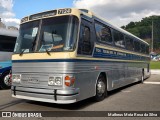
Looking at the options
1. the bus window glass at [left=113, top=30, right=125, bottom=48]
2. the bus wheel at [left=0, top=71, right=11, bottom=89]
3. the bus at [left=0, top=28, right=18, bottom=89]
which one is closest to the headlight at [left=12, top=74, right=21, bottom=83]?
the bus at [left=0, top=28, right=18, bottom=89]

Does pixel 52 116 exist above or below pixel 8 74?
below

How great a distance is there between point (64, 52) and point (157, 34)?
360 ft

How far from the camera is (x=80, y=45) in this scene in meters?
6.86

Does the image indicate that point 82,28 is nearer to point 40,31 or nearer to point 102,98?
point 40,31

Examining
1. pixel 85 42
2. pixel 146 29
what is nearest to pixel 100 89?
pixel 85 42

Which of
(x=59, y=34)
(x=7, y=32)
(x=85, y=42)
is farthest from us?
(x=7, y=32)

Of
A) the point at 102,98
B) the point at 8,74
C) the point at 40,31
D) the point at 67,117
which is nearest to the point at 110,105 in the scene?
the point at 102,98

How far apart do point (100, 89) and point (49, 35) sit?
2.82 meters

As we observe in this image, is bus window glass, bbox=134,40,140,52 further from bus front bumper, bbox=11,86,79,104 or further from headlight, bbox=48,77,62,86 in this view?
headlight, bbox=48,77,62,86

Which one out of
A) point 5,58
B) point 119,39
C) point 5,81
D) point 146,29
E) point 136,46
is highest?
point 146,29

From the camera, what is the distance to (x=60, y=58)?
6461mm

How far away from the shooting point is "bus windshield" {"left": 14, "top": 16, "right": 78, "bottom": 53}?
21.7 feet

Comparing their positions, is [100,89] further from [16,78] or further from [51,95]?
[16,78]

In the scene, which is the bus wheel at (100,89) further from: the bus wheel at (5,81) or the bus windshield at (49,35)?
the bus wheel at (5,81)
